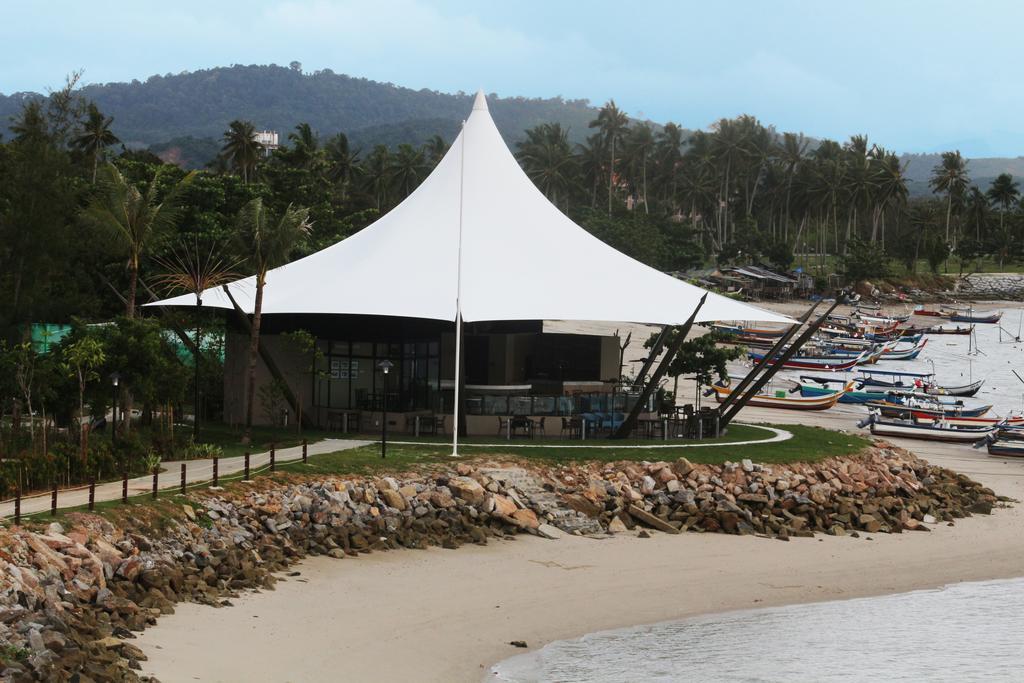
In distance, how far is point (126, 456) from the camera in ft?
59.4

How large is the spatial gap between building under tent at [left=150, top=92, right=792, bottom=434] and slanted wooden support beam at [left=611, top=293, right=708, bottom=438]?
257mm

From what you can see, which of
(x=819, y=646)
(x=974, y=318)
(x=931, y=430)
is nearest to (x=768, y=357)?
(x=819, y=646)

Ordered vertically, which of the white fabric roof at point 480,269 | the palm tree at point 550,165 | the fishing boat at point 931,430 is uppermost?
the palm tree at point 550,165

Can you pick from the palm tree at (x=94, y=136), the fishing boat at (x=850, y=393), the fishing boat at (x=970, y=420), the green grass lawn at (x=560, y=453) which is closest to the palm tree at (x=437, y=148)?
the palm tree at (x=94, y=136)

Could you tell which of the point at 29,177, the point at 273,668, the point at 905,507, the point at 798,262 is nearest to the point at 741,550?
the point at 905,507

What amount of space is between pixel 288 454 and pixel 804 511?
8.63 meters

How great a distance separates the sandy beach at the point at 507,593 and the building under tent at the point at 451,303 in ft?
16.1

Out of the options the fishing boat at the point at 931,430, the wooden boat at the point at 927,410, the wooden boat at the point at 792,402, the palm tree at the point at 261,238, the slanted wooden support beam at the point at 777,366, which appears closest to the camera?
the palm tree at the point at 261,238

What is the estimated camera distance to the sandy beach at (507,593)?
12.4 m

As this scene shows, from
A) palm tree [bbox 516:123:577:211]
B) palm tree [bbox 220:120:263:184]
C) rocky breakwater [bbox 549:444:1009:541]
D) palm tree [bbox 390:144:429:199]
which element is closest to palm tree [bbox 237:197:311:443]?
rocky breakwater [bbox 549:444:1009:541]

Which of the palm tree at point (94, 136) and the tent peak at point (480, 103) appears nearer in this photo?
the tent peak at point (480, 103)

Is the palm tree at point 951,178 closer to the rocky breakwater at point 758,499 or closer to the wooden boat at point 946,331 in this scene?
the wooden boat at point 946,331

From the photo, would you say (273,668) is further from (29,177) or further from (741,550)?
(29,177)

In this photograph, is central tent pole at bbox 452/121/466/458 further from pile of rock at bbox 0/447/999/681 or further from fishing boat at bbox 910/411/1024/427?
fishing boat at bbox 910/411/1024/427
